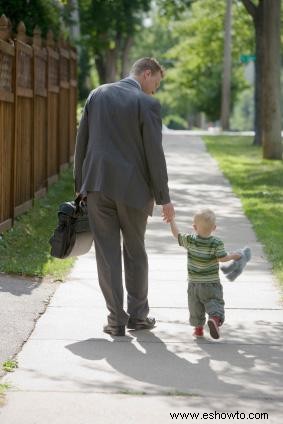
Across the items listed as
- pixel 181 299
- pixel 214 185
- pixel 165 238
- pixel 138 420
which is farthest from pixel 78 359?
pixel 214 185

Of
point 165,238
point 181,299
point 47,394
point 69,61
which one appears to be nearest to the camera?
point 47,394

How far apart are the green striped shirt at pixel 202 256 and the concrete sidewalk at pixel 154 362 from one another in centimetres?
41

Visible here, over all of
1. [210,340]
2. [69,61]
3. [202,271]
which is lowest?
[210,340]

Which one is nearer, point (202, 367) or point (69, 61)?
point (202, 367)

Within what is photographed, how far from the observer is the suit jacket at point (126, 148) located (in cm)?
703

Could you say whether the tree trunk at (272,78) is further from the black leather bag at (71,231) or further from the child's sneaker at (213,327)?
the child's sneaker at (213,327)

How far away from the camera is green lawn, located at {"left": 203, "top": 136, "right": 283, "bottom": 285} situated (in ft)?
37.9

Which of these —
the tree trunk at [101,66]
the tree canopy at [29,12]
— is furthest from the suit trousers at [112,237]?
the tree trunk at [101,66]

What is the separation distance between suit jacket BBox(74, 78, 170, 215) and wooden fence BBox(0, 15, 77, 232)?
13.9 feet

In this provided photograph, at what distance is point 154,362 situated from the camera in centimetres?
650

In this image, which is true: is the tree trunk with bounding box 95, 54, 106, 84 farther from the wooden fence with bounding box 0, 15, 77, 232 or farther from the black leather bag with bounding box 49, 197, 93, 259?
the black leather bag with bounding box 49, 197, 93, 259

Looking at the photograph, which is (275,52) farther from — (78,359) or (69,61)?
(78,359)

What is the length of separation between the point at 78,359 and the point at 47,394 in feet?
2.73

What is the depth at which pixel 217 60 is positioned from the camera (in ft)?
175
